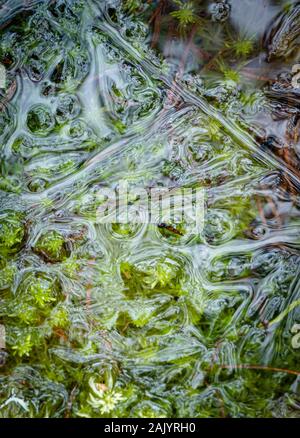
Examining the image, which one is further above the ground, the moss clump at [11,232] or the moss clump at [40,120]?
the moss clump at [40,120]

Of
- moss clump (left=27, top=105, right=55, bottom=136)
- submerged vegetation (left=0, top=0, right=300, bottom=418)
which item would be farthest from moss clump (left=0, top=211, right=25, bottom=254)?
moss clump (left=27, top=105, right=55, bottom=136)

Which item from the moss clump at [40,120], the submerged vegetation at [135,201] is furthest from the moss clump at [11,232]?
the moss clump at [40,120]

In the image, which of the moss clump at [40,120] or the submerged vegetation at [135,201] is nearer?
the submerged vegetation at [135,201]

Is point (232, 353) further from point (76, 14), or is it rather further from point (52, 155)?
point (76, 14)

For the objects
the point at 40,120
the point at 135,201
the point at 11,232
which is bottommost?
the point at 11,232

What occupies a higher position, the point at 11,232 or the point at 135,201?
the point at 135,201

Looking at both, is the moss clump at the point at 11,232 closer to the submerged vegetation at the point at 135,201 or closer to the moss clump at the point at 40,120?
the submerged vegetation at the point at 135,201

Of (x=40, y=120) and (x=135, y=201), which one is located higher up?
(x=40, y=120)

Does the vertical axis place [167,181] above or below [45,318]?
above
